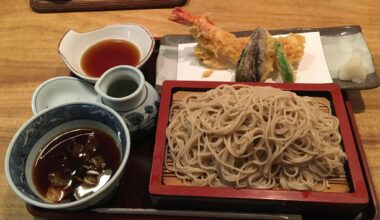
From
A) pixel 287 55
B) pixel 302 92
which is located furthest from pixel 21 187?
pixel 287 55

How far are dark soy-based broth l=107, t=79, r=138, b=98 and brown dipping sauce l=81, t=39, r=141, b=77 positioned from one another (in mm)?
283

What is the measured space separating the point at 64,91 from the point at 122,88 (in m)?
0.39

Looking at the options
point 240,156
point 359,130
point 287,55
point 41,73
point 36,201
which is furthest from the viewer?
point 41,73

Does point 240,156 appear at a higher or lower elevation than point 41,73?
higher

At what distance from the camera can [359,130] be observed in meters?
1.58

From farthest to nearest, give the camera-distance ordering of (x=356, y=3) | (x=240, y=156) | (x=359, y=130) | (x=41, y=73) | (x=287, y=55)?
(x=356, y=3) → (x=41, y=73) → (x=287, y=55) → (x=359, y=130) → (x=240, y=156)

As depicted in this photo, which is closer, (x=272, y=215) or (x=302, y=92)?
(x=272, y=215)

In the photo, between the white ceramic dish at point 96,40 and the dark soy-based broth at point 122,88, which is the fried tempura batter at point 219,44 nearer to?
the white ceramic dish at point 96,40

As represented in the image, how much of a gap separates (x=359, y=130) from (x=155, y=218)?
932 millimetres

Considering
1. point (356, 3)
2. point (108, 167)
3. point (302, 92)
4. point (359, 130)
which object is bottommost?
point (108, 167)

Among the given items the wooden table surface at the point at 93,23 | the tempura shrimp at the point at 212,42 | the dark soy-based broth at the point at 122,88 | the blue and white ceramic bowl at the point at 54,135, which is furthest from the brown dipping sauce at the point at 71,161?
the tempura shrimp at the point at 212,42

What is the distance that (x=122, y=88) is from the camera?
1492 millimetres

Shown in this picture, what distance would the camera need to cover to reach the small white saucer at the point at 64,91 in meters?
1.68

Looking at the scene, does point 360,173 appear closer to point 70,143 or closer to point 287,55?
point 287,55
